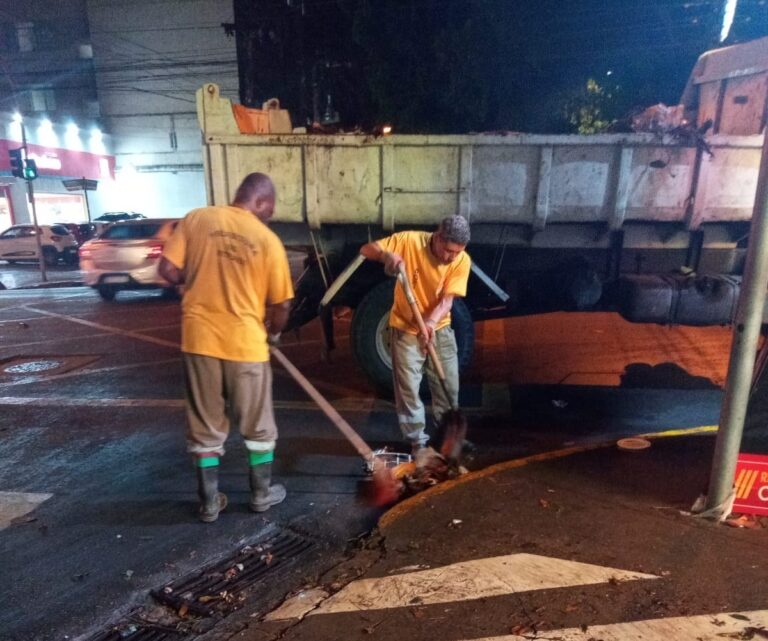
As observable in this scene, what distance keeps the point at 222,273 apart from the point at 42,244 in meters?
18.7

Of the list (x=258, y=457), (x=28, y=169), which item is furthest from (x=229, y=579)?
(x=28, y=169)

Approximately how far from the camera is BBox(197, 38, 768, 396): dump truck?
15.7 feet

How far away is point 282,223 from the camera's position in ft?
17.0

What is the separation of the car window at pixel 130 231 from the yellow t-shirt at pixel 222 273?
Answer: 8786 mm

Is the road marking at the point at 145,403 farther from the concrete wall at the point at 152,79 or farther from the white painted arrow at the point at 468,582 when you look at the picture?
the concrete wall at the point at 152,79

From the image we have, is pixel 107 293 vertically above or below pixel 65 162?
below

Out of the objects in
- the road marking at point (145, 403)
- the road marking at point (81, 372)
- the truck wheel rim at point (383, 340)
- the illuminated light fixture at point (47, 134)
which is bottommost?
the road marking at point (81, 372)

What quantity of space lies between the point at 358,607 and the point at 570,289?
3.94 metres

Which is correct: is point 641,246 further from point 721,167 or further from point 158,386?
point 158,386

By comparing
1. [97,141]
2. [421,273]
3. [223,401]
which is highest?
[97,141]

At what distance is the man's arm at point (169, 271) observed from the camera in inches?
121

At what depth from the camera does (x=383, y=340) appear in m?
5.09

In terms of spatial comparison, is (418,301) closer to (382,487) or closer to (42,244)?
(382,487)

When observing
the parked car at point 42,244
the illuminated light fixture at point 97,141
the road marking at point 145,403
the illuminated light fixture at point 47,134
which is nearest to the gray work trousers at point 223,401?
the road marking at point 145,403
